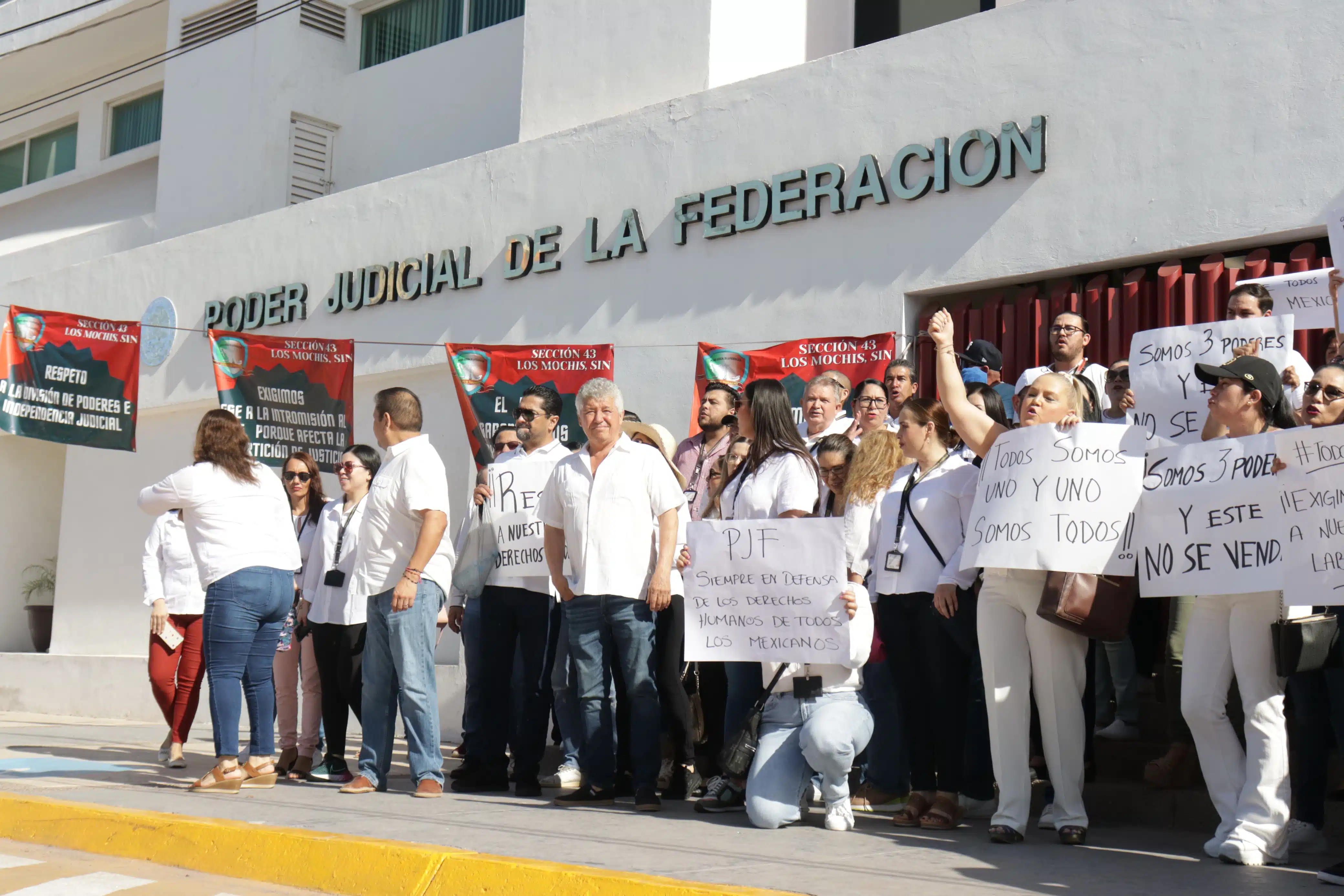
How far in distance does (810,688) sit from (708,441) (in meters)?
2.13

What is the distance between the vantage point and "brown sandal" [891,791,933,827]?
20.2 feet

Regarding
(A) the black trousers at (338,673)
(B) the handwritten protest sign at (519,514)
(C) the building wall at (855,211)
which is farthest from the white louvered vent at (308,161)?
(B) the handwritten protest sign at (519,514)

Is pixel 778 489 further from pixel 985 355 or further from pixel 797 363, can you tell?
pixel 797 363

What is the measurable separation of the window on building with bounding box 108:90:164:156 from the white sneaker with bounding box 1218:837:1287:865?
1730cm

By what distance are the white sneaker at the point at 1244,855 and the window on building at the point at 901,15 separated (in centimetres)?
804

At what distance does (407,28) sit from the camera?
16.2 m

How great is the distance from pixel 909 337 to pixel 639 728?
4.09 meters

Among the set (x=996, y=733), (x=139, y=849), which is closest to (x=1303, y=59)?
(x=996, y=733)

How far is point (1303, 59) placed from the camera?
Answer: 316 inches

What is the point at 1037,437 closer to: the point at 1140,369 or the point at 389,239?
the point at 1140,369

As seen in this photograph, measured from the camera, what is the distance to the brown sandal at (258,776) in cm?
750

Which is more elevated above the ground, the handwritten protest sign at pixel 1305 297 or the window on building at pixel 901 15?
the window on building at pixel 901 15

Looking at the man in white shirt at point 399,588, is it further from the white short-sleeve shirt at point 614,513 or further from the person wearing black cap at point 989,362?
the person wearing black cap at point 989,362

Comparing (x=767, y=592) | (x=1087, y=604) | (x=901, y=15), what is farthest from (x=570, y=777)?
(x=901, y=15)
